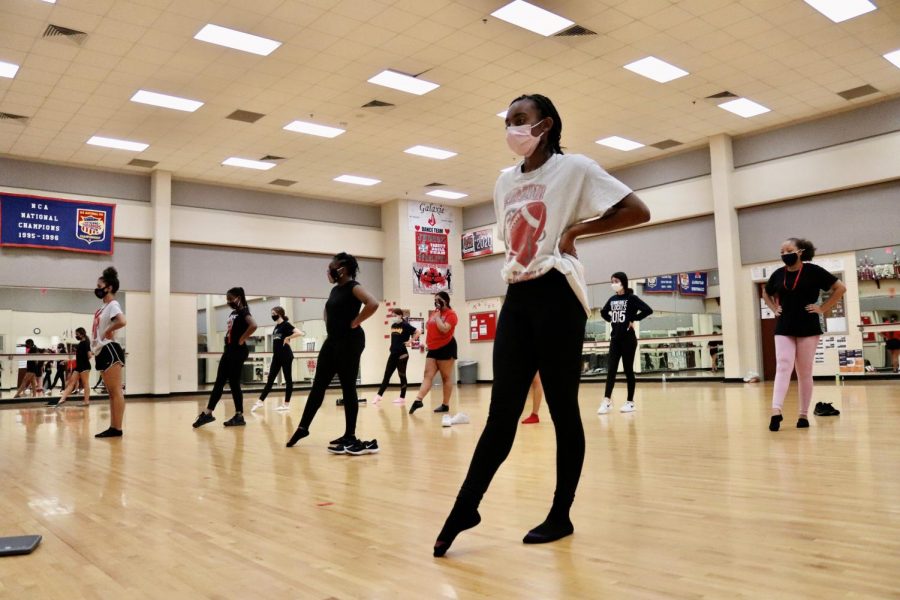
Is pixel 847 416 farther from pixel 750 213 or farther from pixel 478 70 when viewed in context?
pixel 750 213

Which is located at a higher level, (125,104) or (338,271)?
(125,104)

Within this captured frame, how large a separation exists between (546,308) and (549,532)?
0.79 meters

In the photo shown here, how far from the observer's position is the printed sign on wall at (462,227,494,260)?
20891 mm

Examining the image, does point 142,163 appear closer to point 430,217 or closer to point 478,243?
point 430,217

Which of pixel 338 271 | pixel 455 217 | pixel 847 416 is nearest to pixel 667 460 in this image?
pixel 338 271

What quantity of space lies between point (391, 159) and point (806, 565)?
1534 centimetres

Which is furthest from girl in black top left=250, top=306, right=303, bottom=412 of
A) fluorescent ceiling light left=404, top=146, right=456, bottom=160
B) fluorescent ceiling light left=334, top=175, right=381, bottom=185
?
fluorescent ceiling light left=334, top=175, right=381, bottom=185

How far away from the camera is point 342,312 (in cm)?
539

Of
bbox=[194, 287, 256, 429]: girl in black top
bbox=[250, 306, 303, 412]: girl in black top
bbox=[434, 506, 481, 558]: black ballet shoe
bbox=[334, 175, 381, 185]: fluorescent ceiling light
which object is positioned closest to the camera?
bbox=[434, 506, 481, 558]: black ballet shoe

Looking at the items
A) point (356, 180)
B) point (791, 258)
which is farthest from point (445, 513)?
point (356, 180)

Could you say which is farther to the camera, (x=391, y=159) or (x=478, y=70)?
(x=391, y=159)

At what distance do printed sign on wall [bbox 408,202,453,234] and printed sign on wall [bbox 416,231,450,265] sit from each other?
0.51 feet

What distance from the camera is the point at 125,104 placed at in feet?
41.8

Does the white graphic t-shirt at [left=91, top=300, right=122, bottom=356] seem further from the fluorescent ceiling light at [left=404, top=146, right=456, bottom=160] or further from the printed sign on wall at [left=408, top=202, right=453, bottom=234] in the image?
the printed sign on wall at [left=408, top=202, right=453, bottom=234]
